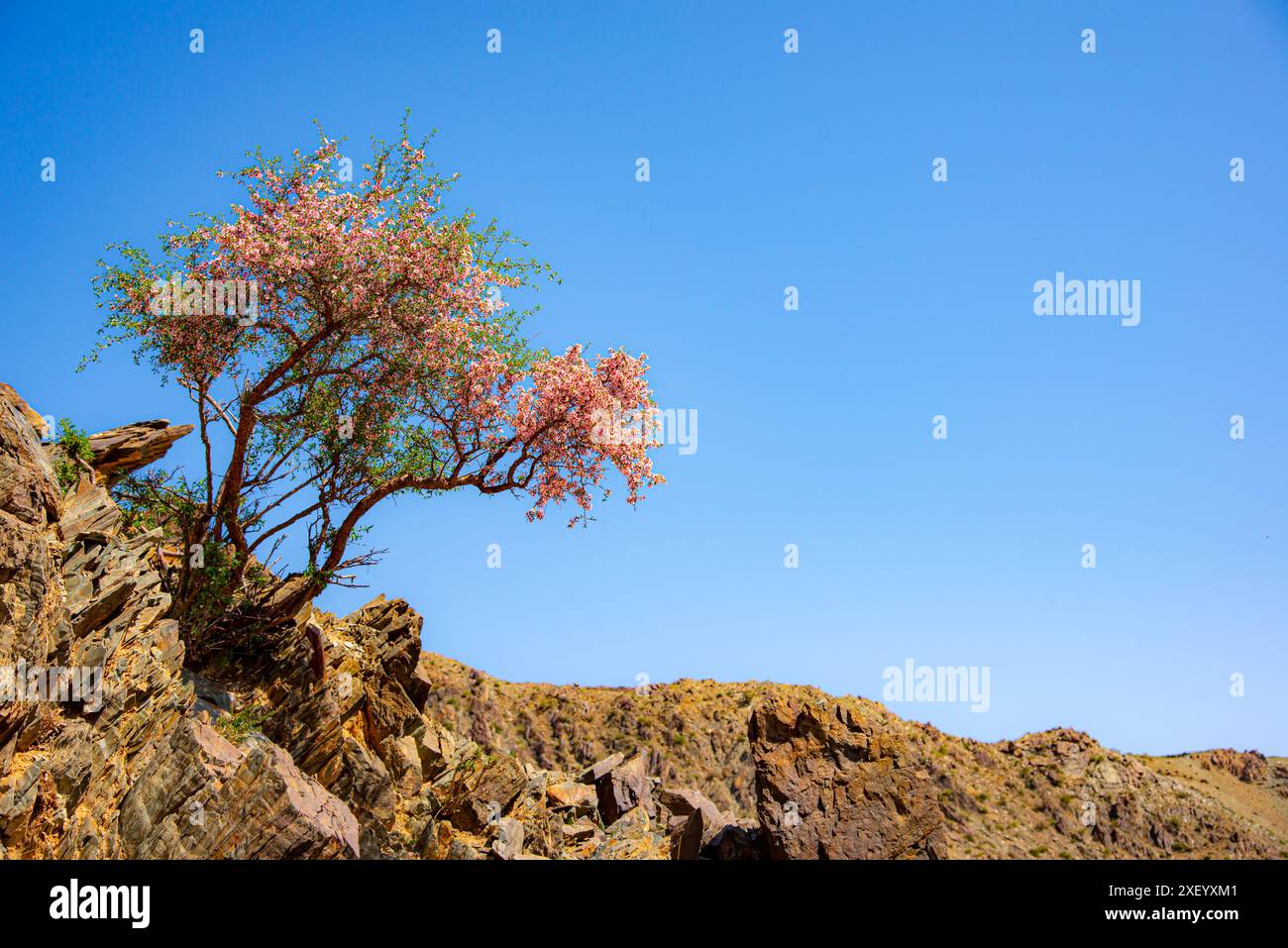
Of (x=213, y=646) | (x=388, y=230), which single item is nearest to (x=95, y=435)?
(x=213, y=646)

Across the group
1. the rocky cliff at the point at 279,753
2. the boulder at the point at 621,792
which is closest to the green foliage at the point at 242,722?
the rocky cliff at the point at 279,753

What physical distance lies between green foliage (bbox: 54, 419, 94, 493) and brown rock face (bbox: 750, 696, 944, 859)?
21.5 m

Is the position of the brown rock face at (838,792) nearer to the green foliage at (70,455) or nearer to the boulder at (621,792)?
the boulder at (621,792)

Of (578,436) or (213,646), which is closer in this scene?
(213,646)

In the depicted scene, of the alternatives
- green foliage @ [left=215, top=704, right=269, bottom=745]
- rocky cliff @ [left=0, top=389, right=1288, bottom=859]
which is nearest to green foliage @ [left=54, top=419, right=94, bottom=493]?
rocky cliff @ [left=0, top=389, right=1288, bottom=859]

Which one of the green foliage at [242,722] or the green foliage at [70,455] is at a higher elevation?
the green foliage at [70,455]

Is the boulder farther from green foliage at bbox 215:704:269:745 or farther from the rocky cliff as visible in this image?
green foliage at bbox 215:704:269:745

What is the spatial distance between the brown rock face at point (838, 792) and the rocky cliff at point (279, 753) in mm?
62

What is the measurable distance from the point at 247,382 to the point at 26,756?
12.2 meters

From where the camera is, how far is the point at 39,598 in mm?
17266

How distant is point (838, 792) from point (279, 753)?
19846 millimetres

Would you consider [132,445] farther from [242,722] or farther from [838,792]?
[838,792]

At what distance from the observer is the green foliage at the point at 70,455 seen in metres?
21.7
